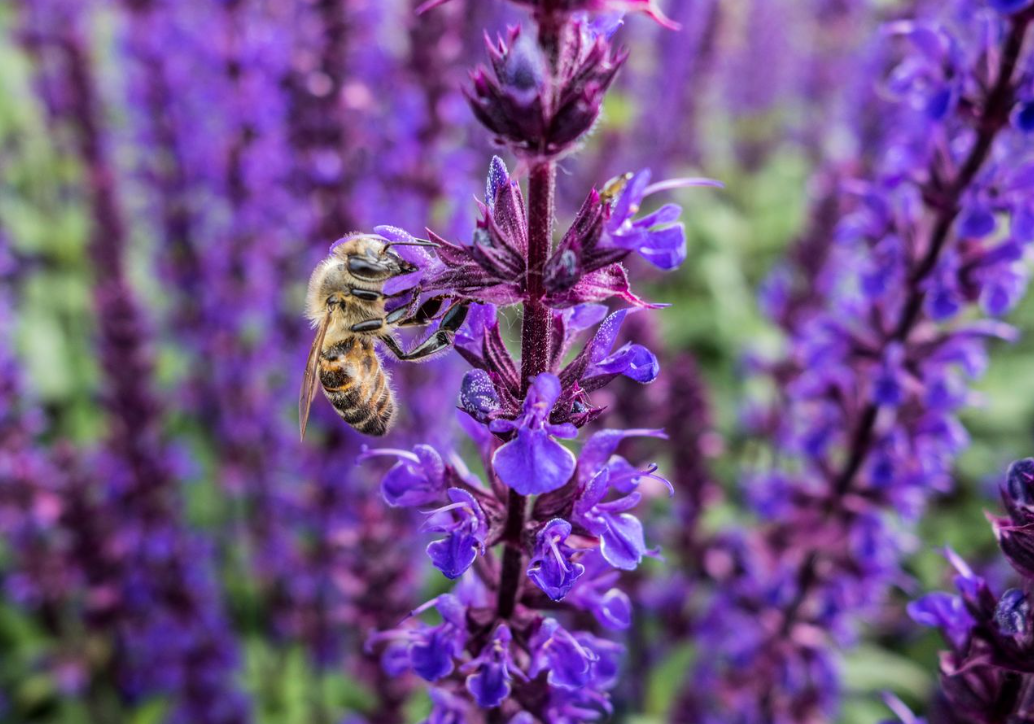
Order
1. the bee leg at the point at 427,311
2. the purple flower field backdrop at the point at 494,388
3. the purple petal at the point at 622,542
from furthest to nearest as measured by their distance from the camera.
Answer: the bee leg at the point at 427,311 < the purple flower field backdrop at the point at 494,388 < the purple petal at the point at 622,542

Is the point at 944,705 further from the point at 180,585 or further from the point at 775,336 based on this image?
the point at 775,336

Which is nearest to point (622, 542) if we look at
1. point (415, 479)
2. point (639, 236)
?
point (415, 479)

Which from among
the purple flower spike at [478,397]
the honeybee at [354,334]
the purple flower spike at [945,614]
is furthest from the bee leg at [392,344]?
the purple flower spike at [945,614]

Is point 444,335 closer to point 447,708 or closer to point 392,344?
point 392,344

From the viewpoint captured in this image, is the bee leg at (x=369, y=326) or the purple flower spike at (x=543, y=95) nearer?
the purple flower spike at (x=543, y=95)

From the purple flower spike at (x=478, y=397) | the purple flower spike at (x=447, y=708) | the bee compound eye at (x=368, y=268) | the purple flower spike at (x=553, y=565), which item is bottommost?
the purple flower spike at (x=447, y=708)

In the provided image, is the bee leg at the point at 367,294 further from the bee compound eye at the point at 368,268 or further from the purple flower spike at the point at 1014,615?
the purple flower spike at the point at 1014,615

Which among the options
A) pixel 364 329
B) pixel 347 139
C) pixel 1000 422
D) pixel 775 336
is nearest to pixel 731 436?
pixel 775 336
